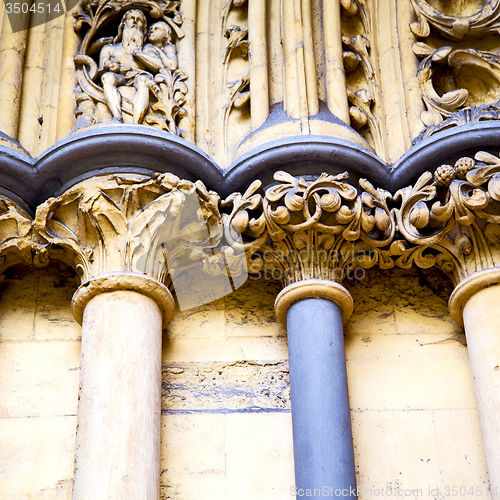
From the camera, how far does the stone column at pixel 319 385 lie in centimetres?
312

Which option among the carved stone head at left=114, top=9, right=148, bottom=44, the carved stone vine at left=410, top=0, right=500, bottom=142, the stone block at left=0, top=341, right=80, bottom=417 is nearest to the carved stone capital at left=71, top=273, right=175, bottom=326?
the stone block at left=0, top=341, right=80, bottom=417

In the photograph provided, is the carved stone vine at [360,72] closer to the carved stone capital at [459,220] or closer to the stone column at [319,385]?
the carved stone capital at [459,220]

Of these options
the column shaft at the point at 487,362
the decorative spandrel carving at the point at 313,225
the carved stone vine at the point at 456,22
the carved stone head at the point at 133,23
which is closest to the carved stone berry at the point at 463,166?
the decorative spandrel carving at the point at 313,225

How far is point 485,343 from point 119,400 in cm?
145

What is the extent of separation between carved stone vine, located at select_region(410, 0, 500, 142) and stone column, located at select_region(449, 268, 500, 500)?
3.00 feet

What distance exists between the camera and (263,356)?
3.62 metres

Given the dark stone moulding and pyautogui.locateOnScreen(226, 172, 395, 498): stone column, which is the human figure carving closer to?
the dark stone moulding

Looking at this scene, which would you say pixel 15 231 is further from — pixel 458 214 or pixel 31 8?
pixel 458 214

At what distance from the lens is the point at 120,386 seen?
124 inches

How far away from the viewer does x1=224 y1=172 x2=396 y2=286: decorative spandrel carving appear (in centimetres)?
349

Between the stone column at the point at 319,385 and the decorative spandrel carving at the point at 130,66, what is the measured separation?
995mm

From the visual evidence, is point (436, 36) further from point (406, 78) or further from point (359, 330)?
point (359, 330)

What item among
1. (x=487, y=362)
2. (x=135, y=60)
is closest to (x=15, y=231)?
(x=135, y=60)

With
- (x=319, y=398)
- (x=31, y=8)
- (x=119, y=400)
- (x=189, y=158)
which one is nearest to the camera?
(x=119, y=400)
